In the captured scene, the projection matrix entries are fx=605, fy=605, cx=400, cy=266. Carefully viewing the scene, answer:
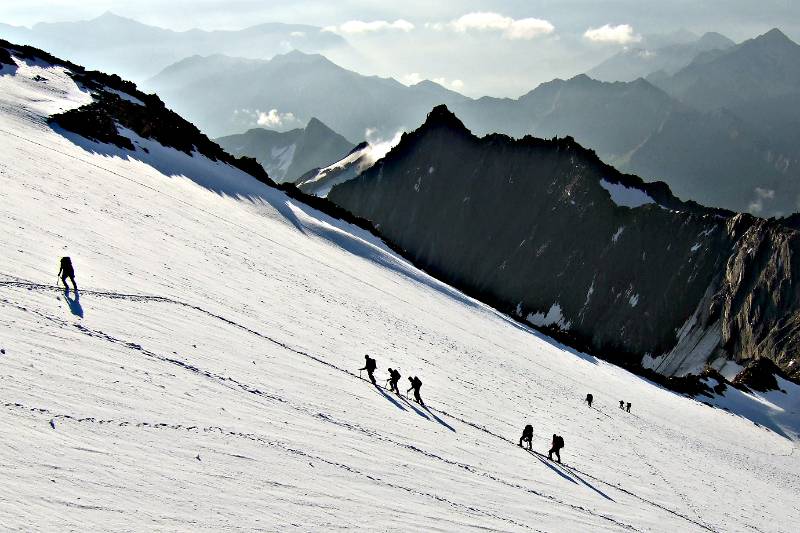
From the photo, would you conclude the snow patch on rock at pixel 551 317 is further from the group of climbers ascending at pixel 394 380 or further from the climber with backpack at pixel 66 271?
the climber with backpack at pixel 66 271

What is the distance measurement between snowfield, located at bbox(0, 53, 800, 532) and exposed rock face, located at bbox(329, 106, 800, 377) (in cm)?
6095

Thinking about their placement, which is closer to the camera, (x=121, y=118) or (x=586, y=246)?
(x=121, y=118)

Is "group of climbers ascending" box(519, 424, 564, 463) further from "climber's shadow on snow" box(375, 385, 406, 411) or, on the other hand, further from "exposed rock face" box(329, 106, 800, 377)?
"exposed rock face" box(329, 106, 800, 377)

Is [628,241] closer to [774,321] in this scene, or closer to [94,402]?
[774,321]

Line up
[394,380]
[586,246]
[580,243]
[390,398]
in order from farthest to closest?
[580,243] → [586,246] → [394,380] → [390,398]

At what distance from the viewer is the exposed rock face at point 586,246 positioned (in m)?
104

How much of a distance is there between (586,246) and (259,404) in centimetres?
12614

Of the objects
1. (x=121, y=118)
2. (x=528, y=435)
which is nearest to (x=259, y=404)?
(x=528, y=435)

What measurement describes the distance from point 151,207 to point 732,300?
329ft

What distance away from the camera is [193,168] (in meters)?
53.6

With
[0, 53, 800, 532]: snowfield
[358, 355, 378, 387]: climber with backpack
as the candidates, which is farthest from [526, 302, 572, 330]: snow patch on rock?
[358, 355, 378, 387]: climber with backpack

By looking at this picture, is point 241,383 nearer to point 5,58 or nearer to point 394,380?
point 394,380

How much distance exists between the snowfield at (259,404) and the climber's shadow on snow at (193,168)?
71 cm

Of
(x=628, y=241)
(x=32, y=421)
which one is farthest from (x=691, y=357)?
(x=32, y=421)
